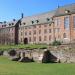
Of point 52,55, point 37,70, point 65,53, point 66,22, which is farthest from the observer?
point 66,22

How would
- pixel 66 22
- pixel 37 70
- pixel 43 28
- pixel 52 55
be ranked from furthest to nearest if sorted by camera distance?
1. pixel 43 28
2. pixel 66 22
3. pixel 52 55
4. pixel 37 70

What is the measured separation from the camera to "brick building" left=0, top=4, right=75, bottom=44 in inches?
2896

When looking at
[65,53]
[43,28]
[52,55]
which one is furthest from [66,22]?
[65,53]

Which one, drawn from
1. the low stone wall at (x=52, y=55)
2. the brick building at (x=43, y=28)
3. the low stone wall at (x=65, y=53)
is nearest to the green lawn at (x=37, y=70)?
the low stone wall at (x=65, y=53)

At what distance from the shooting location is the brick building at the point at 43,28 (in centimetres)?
7356

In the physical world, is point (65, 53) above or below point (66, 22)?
below

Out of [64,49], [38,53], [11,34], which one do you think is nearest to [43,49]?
[38,53]

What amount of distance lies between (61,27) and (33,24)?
68.2 ft

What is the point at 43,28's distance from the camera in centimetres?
8925

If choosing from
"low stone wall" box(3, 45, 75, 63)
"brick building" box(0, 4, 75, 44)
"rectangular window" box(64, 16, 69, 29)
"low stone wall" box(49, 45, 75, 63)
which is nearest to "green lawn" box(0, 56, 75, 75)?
"low stone wall" box(49, 45, 75, 63)

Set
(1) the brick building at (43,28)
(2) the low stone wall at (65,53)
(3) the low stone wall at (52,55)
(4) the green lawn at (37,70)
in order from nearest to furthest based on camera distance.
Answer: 1. (4) the green lawn at (37,70)
2. (2) the low stone wall at (65,53)
3. (3) the low stone wall at (52,55)
4. (1) the brick building at (43,28)

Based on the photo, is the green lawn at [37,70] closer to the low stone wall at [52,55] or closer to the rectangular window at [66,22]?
the low stone wall at [52,55]

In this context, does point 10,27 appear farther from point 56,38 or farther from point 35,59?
point 35,59

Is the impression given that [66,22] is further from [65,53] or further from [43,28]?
[65,53]
